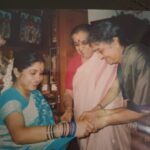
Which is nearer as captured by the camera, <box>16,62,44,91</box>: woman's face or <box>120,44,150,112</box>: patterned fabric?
<box>16,62,44,91</box>: woman's face

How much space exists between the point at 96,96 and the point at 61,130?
231mm

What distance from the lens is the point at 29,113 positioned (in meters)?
1.42

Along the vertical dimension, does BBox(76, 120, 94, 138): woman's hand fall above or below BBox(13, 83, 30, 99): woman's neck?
below

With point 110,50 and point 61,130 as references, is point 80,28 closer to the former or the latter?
point 110,50

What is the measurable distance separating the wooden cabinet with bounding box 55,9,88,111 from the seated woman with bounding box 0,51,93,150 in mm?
90

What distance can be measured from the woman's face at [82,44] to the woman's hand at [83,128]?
0.31m

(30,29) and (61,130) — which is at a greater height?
(30,29)

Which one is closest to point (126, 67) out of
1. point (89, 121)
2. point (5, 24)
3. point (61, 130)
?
point (89, 121)

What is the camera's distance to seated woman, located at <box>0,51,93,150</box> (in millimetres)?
1402

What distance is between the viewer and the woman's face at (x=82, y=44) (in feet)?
4.91

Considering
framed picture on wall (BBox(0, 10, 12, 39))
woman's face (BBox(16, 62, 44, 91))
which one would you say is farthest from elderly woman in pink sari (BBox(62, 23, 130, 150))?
framed picture on wall (BBox(0, 10, 12, 39))

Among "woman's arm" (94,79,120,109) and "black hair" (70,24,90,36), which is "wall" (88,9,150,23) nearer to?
"black hair" (70,24,90,36)

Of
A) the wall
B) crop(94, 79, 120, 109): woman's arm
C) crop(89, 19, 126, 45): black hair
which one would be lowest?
crop(94, 79, 120, 109): woman's arm

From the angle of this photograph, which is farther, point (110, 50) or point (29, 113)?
point (110, 50)
